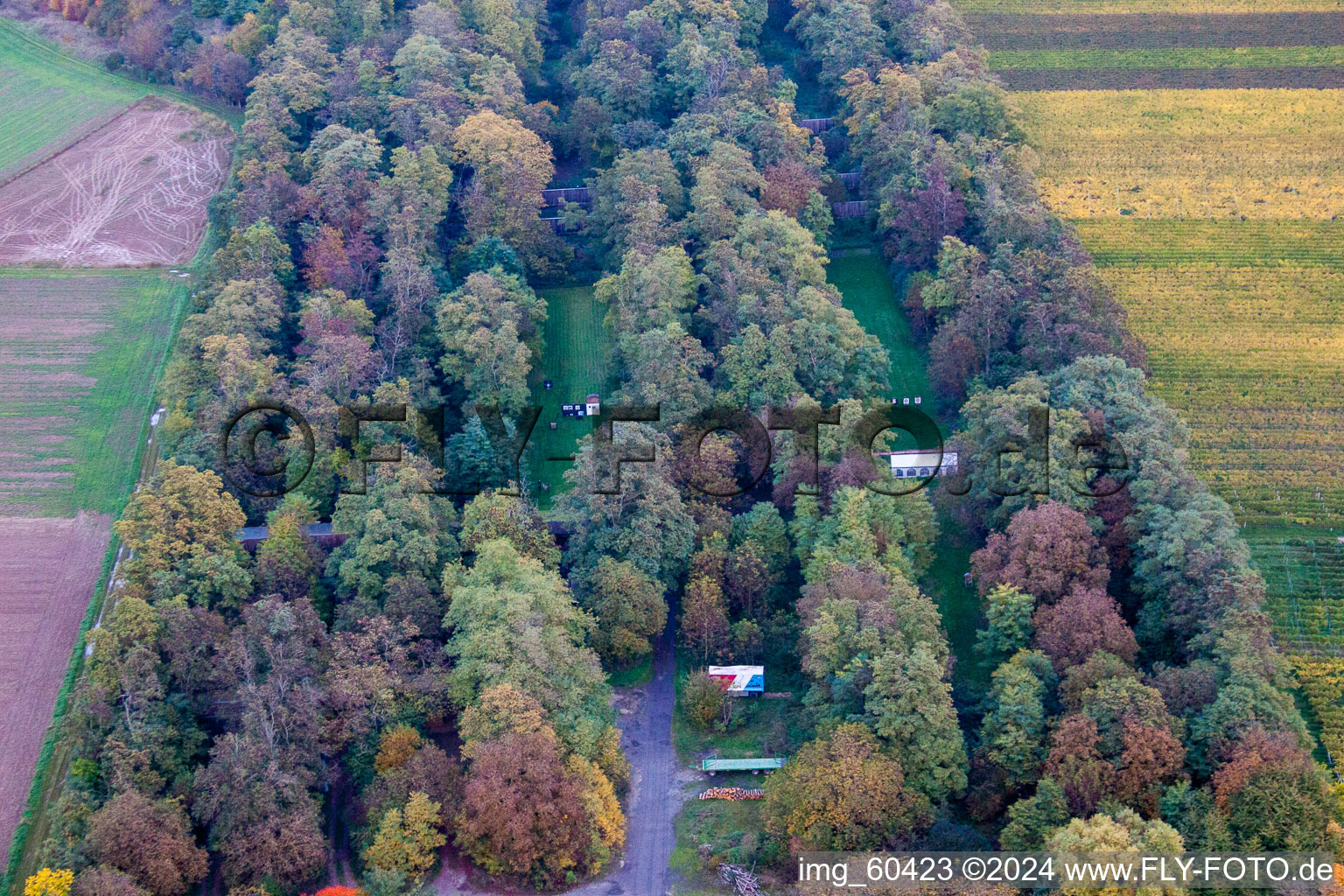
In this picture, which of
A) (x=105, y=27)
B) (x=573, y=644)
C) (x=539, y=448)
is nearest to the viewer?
(x=573, y=644)

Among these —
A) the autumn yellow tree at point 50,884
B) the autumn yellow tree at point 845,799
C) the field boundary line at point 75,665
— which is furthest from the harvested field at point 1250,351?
the field boundary line at point 75,665

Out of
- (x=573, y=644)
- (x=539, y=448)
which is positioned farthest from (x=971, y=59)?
(x=573, y=644)

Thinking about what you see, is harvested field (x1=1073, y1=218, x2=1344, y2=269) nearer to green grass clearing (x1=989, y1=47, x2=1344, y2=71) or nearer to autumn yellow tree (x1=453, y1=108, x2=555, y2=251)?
green grass clearing (x1=989, y1=47, x2=1344, y2=71)

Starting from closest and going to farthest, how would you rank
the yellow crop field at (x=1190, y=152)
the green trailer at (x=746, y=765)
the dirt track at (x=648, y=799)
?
the dirt track at (x=648, y=799), the green trailer at (x=746, y=765), the yellow crop field at (x=1190, y=152)

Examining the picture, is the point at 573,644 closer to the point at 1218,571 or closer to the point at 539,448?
the point at 539,448

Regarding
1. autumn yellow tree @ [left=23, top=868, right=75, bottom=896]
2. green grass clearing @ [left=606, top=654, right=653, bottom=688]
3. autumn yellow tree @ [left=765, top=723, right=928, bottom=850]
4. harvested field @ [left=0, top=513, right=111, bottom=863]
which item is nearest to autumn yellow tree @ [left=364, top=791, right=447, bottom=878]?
autumn yellow tree @ [left=23, top=868, right=75, bottom=896]

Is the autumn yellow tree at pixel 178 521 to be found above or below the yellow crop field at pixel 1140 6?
below

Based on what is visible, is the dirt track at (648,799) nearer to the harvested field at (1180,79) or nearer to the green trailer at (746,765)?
the green trailer at (746,765)
